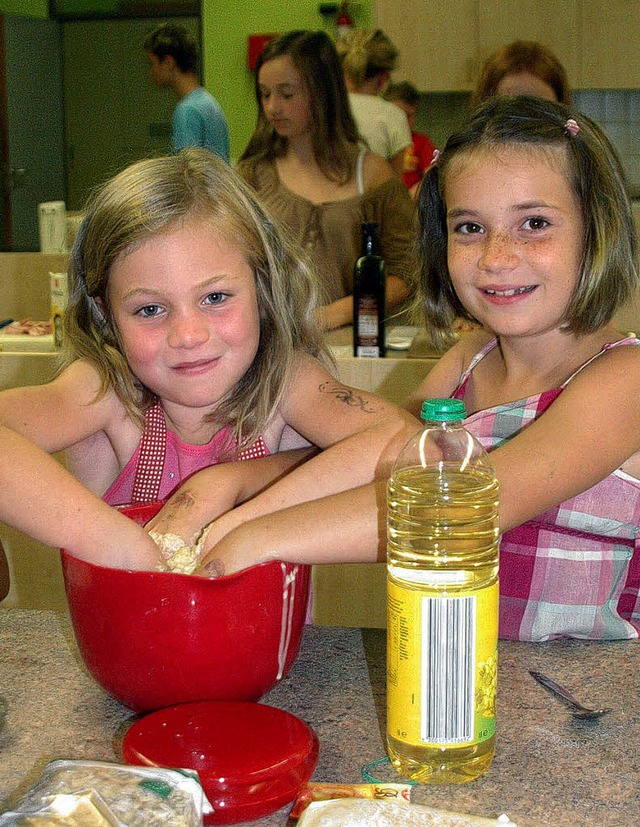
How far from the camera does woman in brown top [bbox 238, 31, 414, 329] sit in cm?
277

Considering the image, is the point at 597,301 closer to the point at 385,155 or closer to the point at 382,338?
the point at 382,338

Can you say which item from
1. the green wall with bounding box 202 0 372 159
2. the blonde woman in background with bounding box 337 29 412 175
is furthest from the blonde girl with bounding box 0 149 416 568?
the green wall with bounding box 202 0 372 159

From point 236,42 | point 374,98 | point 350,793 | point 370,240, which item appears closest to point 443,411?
point 350,793

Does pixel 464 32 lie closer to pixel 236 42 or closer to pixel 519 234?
pixel 236 42

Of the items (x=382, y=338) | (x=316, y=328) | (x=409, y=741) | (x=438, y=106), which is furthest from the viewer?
(x=438, y=106)

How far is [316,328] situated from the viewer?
1346mm

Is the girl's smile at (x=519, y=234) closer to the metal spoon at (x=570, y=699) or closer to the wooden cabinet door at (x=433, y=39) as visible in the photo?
the metal spoon at (x=570, y=699)

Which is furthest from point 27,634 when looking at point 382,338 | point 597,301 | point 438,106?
point 438,106

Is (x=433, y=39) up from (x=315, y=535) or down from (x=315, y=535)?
up

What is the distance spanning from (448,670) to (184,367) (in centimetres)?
57

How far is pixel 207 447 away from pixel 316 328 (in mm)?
215

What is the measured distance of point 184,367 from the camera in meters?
1.16

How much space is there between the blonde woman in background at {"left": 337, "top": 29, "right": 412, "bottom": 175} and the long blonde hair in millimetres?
2588

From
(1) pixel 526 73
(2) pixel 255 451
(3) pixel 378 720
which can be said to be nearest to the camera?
(3) pixel 378 720
